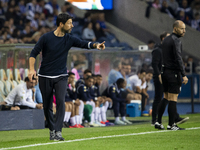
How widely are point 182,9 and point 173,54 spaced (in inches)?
612

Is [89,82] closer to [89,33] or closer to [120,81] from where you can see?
[120,81]

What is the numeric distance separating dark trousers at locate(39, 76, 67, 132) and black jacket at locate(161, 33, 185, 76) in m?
2.29

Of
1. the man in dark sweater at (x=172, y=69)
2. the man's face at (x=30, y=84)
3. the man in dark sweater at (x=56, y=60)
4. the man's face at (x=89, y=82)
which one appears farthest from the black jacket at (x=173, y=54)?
the man's face at (x=89, y=82)

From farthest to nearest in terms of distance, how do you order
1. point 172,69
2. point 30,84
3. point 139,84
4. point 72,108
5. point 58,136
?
point 139,84
point 72,108
point 30,84
point 172,69
point 58,136

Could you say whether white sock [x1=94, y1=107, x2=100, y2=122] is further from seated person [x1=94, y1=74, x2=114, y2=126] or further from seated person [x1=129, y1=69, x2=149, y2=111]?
seated person [x1=129, y1=69, x2=149, y2=111]

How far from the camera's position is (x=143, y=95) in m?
14.0

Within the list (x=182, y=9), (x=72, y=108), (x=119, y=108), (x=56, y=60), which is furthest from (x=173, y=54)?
(x=182, y=9)

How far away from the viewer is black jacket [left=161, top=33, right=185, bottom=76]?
8.23 metres

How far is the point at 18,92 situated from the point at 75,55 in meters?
2.81

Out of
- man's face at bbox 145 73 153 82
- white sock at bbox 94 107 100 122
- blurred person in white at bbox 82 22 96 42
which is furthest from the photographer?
blurred person in white at bbox 82 22 96 42

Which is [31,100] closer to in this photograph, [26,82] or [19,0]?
[26,82]

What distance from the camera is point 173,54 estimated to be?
8.38 m

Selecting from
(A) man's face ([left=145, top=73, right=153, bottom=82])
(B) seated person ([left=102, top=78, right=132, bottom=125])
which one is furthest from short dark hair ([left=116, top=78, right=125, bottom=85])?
(A) man's face ([left=145, top=73, right=153, bottom=82])

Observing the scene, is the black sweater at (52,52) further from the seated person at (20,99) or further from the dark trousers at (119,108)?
the dark trousers at (119,108)
